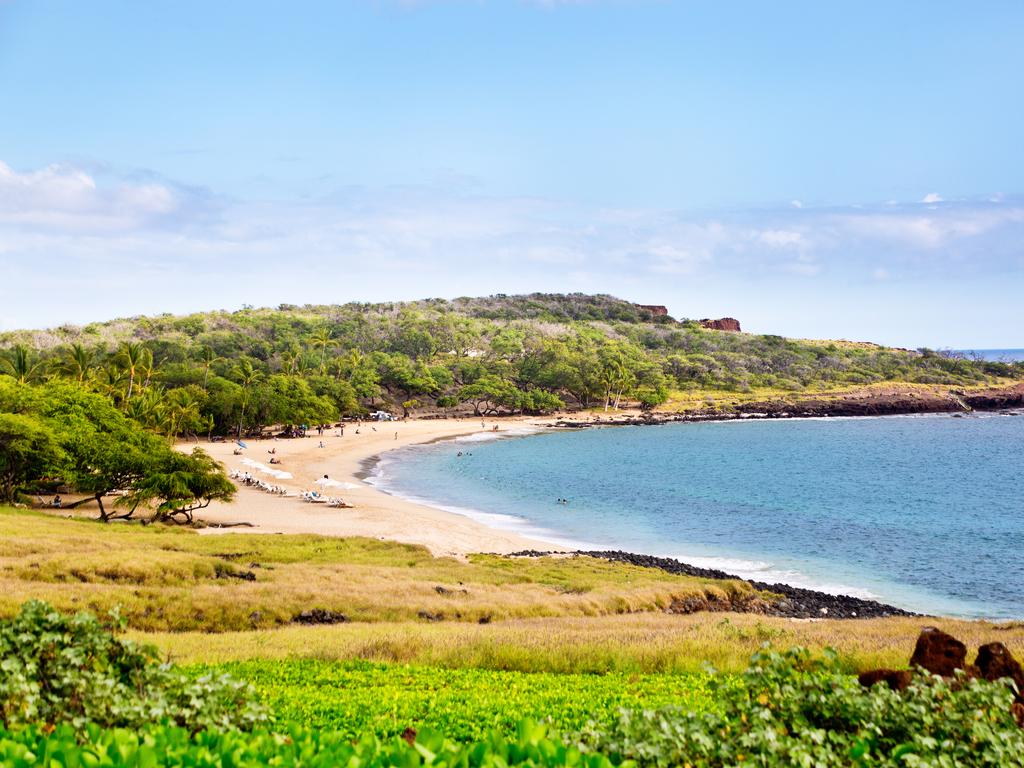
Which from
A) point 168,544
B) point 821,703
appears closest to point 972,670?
point 821,703

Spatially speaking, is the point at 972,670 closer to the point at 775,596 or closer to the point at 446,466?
the point at 775,596

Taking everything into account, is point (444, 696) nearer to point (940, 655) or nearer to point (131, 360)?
point (940, 655)

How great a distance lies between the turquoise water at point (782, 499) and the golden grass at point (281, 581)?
8474 millimetres

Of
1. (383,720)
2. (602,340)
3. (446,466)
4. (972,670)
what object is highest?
(602,340)

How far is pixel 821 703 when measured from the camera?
20.1ft

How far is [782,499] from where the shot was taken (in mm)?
52594

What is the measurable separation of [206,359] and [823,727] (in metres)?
107

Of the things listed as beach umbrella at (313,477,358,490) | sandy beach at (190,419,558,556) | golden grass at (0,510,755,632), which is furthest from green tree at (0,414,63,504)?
beach umbrella at (313,477,358,490)

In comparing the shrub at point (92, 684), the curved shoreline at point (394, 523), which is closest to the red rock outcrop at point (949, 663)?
the shrub at point (92, 684)

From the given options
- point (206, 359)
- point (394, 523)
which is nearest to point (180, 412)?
point (206, 359)

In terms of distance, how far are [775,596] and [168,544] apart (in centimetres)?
2292

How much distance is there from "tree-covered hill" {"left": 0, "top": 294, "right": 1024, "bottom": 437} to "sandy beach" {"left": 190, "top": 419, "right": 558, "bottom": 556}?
8.53 m

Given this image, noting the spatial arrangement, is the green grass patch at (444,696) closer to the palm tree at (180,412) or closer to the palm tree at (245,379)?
the palm tree at (180,412)

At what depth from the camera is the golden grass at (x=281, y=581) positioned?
18.2m
